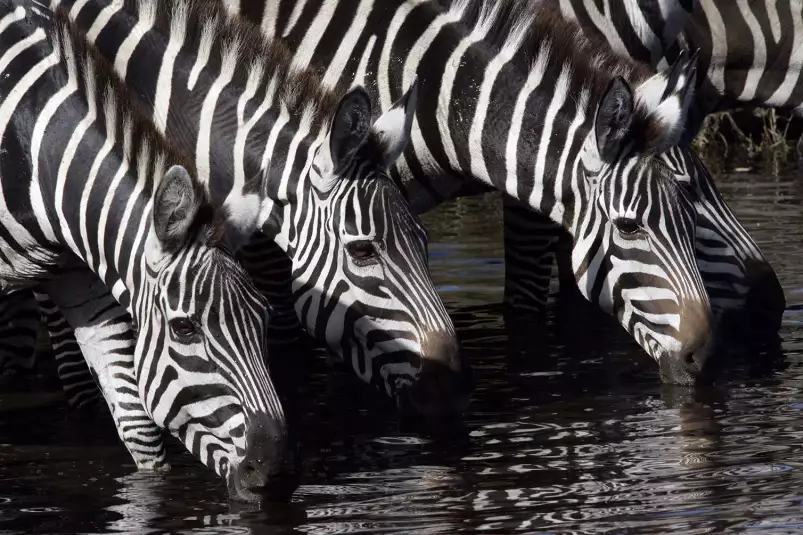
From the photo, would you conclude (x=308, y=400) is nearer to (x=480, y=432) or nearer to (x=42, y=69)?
(x=480, y=432)

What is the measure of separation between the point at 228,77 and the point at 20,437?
98.1 inches

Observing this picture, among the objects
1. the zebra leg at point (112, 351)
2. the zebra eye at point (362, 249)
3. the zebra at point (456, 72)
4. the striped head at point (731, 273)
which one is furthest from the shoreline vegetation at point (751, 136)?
the zebra leg at point (112, 351)

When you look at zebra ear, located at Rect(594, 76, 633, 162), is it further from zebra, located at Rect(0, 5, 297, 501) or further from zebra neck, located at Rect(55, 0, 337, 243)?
zebra, located at Rect(0, 5, 297, 501)

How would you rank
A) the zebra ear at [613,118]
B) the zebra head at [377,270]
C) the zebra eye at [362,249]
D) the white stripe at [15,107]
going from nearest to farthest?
the white stripe at [15,107] → the zebra head at [377,270] → the zebra eye at [362,249] → the zebra ear at [613,118]

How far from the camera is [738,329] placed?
34.6 ft

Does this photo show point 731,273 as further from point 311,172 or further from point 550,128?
point 311,172

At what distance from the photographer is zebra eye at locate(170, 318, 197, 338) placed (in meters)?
7.09

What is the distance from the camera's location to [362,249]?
28.1 feet

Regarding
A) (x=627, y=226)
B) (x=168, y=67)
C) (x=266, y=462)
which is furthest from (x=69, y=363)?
(x=627, y=226)

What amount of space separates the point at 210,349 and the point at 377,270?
1.70 metres

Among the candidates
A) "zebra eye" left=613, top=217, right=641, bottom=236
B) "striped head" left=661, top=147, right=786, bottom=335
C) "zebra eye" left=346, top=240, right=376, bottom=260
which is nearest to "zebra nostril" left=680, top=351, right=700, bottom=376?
"zebra eye" left=613, top=217, right=641, bottom=236

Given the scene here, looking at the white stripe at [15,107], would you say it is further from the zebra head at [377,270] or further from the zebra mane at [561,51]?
the zebra mane at [561,51]

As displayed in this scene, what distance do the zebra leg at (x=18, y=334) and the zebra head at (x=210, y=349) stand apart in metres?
3.82

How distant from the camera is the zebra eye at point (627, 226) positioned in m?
9.16
